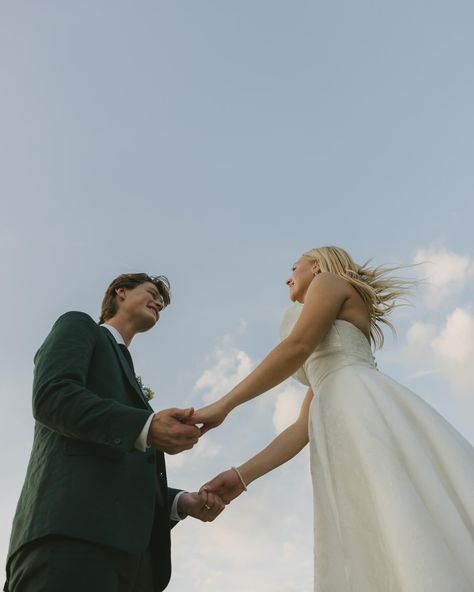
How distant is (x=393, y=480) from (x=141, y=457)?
4.83ft

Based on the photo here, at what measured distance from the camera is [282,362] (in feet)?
14.4

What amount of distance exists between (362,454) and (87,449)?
4.98 feet

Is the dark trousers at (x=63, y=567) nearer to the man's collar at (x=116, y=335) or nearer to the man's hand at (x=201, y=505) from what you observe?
the man's hand at (x=201, y=505)

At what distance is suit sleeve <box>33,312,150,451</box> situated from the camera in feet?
11.3

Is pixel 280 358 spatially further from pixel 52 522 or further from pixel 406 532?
pixel 52 522

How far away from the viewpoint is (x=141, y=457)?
12.6 feet

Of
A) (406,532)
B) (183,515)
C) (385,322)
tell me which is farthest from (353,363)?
(183,515)

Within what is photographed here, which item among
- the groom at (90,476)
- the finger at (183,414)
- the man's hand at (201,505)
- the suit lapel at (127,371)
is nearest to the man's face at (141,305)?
the suit lapel at (127,371)

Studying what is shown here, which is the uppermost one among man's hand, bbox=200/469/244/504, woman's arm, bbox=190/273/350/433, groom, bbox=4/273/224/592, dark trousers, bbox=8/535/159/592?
woman's arm, bbox=190/273/350/433

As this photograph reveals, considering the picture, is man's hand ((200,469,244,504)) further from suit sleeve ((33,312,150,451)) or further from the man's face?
suit sleeve ((33,312,150,451))

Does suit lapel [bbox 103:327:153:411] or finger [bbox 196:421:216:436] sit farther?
finger [bbox 196:421:216:436]

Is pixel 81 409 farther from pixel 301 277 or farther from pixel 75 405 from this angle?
pixel 301 277

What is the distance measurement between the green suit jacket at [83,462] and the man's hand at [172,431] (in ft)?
0.33

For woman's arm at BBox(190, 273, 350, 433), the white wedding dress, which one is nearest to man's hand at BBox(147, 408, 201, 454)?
woman's arm at BBox(190, 273, 350, 433)
